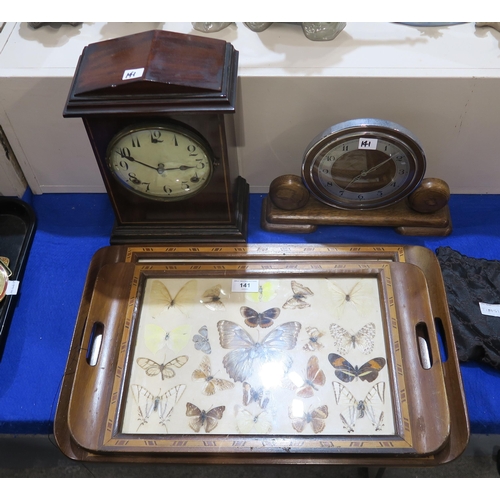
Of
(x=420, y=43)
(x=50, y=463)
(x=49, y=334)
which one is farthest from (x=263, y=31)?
(x=50, y=463)

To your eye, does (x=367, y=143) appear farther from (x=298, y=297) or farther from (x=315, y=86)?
(x=298, y=297)

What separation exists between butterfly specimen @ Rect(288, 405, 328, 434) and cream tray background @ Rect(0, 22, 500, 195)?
748 mm

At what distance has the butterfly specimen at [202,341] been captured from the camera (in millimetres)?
1287

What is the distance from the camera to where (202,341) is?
1299mm

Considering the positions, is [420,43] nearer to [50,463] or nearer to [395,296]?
[395,296]

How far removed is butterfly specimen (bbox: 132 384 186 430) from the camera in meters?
1.19

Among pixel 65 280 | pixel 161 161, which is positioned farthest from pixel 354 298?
pixel 65 280

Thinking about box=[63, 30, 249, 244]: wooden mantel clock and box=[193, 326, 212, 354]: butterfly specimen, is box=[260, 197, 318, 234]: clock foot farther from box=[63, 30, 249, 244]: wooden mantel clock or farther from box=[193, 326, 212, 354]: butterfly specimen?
Answer: box=[193, 326, 212, 354]: butterfly specimen

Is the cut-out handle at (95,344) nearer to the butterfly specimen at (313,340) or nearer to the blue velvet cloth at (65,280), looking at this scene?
the blue velvet cloth at (65,280)

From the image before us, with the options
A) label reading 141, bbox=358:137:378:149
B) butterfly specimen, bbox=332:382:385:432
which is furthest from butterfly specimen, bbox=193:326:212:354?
label reading 141, bbox=358:137:378:149

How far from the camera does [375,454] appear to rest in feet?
3.73

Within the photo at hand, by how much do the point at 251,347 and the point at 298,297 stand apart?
0.18 metres

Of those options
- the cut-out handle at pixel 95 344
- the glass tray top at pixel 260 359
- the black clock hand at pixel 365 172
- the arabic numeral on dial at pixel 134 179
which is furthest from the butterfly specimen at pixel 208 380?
the black clock hand at pixel 365 172

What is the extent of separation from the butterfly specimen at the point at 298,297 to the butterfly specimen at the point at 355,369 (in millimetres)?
159
